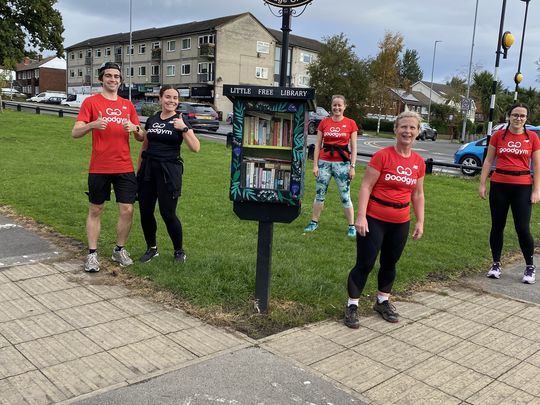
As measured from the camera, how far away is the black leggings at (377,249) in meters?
4.06

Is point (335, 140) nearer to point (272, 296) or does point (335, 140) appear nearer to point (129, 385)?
point (272, 296)

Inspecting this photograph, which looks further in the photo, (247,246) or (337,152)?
(337,152)

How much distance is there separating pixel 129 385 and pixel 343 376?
129cm

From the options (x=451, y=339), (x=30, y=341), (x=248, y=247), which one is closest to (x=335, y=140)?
(x=248, y=247)

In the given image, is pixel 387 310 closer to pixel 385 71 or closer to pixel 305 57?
pixel 385 71

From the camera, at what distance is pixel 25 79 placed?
9394 centimetres

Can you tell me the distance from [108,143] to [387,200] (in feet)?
8.49

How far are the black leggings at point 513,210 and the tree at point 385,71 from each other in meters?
40.4

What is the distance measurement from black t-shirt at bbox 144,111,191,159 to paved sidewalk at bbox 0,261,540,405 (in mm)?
1318

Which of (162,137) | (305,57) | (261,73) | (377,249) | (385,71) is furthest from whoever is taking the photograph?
(305,57)

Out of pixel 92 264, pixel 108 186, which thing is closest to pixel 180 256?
pixel 92 264

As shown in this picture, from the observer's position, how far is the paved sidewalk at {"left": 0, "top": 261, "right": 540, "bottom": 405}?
308 centimetres

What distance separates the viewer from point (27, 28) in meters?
24.2

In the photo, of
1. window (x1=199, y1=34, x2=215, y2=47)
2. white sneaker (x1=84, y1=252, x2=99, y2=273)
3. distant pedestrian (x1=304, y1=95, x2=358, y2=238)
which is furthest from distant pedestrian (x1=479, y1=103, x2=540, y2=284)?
window (x1=199, y1=34, x2=215, y2=47)
